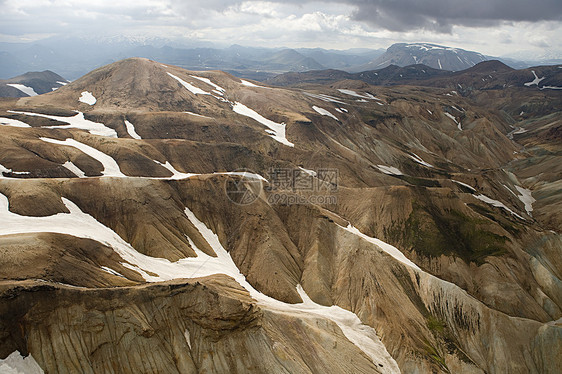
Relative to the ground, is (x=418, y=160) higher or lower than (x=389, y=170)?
higher

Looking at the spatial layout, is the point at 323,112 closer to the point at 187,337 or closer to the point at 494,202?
the point at 494,202

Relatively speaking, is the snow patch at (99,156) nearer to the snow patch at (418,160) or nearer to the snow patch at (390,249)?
the snow patch at (390,249)

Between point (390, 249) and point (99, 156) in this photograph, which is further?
point (99, 156)

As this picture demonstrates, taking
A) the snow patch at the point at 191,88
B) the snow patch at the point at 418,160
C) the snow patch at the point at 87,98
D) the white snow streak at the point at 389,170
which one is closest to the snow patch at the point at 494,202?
the white snow streak at the point at 389,170

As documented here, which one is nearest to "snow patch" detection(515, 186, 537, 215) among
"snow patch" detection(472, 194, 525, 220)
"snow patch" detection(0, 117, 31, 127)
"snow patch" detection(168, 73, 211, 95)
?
"snow patch" detection(472, 194, 525, 220)

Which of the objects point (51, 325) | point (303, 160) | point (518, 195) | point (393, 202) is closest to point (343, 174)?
point (303, 160)

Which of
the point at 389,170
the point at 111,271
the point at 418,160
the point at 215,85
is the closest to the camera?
the point at 111,271

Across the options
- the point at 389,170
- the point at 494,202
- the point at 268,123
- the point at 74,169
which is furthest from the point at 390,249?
the point at 268,123
